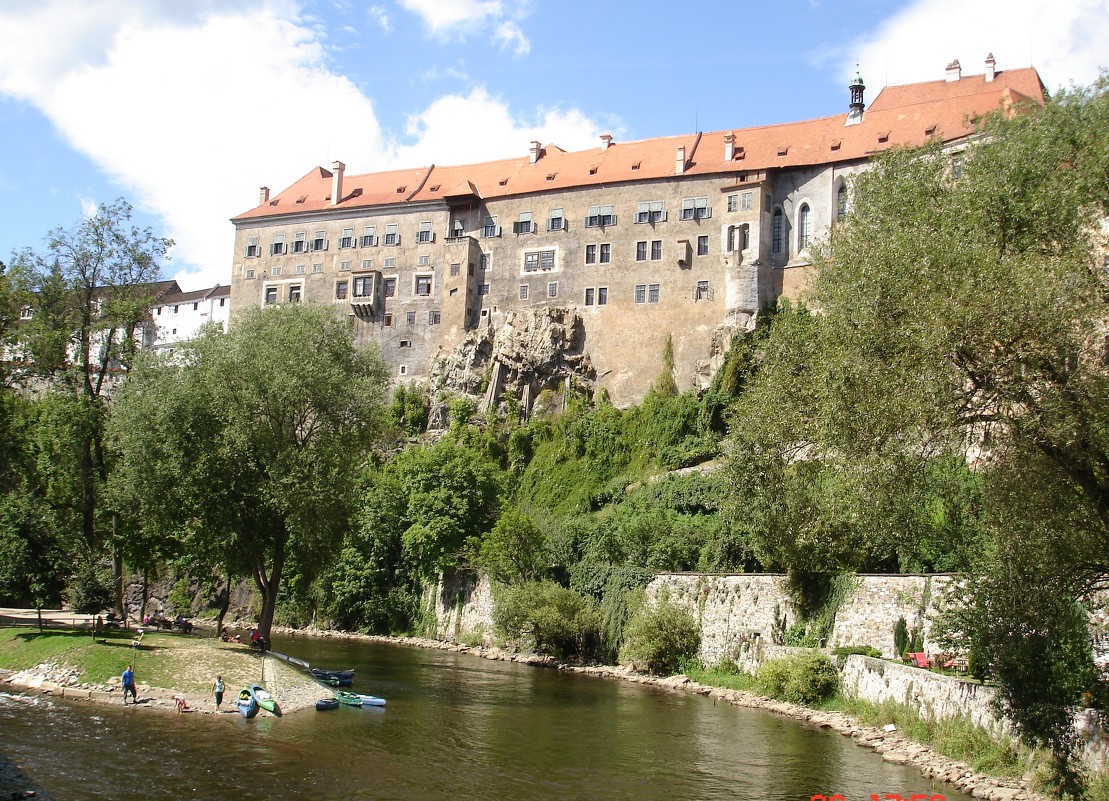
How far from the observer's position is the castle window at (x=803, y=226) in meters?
52.6

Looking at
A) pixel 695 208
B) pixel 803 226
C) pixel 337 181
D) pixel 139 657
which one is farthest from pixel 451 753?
pixel 337 181

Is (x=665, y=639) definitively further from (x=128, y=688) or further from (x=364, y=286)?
(x=364, y=286)

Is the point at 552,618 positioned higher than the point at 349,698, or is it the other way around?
the point at 552,618

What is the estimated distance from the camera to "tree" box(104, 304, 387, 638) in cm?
2894

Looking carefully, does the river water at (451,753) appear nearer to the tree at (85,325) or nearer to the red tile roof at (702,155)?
the tree at (85,325)

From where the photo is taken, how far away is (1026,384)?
14.9 m

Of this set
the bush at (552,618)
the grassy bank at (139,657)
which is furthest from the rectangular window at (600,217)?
the grassy bank at (139,657)

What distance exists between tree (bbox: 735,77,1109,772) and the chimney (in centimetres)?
5176

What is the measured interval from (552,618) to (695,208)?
86.1 ft

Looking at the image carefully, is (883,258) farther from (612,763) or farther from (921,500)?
(612,763)

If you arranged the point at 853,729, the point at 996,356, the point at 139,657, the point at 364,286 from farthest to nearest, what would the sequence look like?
the point at 364,286, the point at 139,657, the point at 853,729, the point at 996,356

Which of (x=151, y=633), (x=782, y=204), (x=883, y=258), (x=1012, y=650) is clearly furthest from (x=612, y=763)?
(x=782, y=204)

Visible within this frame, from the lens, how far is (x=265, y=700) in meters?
25.6

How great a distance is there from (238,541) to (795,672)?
16294 mm
